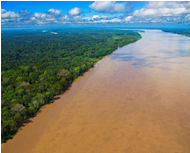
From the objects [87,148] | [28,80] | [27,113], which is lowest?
[87,148]

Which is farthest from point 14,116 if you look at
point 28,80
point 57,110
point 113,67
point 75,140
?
point 113,67

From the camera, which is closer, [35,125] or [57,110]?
[35,125]

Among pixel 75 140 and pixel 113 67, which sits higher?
pixel 113 67

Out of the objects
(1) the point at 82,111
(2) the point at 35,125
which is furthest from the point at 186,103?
(2) the point at 35,125

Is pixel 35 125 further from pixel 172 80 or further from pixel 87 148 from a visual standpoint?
pixel 172 80

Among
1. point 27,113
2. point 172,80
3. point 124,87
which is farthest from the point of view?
point 172,80

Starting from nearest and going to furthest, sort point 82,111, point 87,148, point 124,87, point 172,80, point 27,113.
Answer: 1. point 87,148
2. point 27,113
3. point 82,111
4. point 124,87
5. point 172,80
